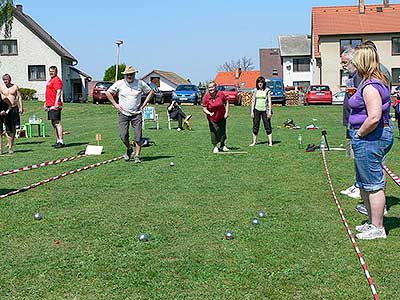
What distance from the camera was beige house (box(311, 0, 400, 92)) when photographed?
53625 mm

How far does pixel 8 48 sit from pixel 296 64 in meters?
34.6

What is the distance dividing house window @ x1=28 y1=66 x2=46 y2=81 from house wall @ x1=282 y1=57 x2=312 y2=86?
30.9 m

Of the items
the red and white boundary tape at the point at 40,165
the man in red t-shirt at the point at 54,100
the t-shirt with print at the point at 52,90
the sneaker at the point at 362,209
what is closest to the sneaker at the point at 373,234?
the sneaker at the point at 362,209

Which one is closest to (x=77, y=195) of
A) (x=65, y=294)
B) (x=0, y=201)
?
(x=0, y=201)

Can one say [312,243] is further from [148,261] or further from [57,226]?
[57,226]

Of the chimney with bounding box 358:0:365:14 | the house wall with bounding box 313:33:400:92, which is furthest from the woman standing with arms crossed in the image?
the chimney with bounding box 358:0:365:14

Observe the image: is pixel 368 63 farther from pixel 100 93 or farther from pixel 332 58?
pixel 332 58

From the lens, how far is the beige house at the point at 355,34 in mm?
53625

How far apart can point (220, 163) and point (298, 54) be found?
6153 centimetres

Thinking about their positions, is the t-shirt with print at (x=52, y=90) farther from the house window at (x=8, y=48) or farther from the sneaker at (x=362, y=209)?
the house window at (x=8, y=48)

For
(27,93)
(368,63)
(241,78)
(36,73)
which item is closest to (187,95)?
(27,93)

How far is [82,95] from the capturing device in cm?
5634

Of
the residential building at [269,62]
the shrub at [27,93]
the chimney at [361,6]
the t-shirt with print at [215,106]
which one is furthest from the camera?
the residential building at [269,62]

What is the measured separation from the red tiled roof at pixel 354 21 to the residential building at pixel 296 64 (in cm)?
Answer: 1229
